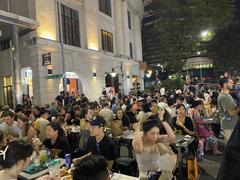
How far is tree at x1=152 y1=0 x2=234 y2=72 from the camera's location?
2608 centimetres

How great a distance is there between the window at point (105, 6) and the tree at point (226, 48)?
18.1 meters

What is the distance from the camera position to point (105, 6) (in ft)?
96.5

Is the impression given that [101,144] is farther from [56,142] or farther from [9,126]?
[9,126]

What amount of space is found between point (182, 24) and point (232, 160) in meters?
26.5

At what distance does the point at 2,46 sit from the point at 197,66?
174ft

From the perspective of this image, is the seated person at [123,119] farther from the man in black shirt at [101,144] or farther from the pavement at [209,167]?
the man in black shirt at [101,144]

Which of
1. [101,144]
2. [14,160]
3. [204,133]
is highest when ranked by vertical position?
[14,160]

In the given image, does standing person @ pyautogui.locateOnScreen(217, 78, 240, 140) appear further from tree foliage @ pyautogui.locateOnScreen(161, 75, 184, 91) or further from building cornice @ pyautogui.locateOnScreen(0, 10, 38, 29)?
tree foliage @ pyautogui.locateOnScreen(161, 75, 184, 91)

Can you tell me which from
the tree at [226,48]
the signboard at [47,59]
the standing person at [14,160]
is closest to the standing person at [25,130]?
the standing person at [14,160]

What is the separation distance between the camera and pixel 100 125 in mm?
5434

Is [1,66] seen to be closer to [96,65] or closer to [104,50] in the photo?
[96,65]

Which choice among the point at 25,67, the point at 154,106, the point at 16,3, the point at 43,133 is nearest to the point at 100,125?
the point at 43,133

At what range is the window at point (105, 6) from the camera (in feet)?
92.7

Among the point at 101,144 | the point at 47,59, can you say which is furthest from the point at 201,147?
the point at 47,59
